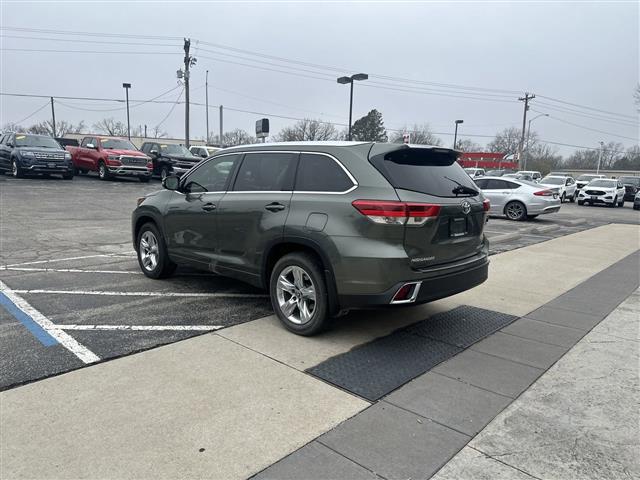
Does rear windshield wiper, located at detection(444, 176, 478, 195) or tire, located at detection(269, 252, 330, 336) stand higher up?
rear windshield wiper, located at detection(444, 176, 478, 195)

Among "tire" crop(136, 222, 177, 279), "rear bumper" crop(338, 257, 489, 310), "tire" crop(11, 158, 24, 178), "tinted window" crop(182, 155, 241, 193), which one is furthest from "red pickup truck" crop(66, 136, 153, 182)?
"rear bumper" crop(338, 257, 489, 310)

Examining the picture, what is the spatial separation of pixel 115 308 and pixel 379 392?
3132mm

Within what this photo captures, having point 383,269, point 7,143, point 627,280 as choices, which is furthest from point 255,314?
point 7,143

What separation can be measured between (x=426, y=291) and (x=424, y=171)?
108cm

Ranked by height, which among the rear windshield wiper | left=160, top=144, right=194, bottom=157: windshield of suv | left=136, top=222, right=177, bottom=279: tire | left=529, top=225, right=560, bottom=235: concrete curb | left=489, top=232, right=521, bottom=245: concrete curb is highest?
left=160, top=144, right=194, bottom=157: windshield of suv

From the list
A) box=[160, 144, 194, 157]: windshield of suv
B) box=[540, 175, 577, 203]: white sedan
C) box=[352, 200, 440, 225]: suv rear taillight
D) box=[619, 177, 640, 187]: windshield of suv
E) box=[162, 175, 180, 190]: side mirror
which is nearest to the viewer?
box=[352, 200, 440, 225]: suv rear taillight

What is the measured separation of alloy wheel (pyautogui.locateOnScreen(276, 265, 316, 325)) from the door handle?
1.84 feet

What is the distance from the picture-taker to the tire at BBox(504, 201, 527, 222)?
54.5 ft

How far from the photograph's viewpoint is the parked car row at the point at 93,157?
19328mm

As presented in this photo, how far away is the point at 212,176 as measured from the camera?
5.61 meters

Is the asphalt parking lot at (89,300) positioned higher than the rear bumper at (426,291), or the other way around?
the rear bumper at (426,291)

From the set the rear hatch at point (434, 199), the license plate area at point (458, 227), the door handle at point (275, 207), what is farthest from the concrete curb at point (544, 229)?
the door handle at point (275, 207)

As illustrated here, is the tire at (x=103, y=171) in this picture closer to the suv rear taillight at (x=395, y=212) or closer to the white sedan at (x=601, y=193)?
the suv rear taillight at (x=395, y=212)

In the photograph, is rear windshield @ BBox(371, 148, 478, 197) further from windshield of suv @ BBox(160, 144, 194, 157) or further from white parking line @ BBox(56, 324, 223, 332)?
windshield of suv @ BBox(160, 144, 194, 157)
